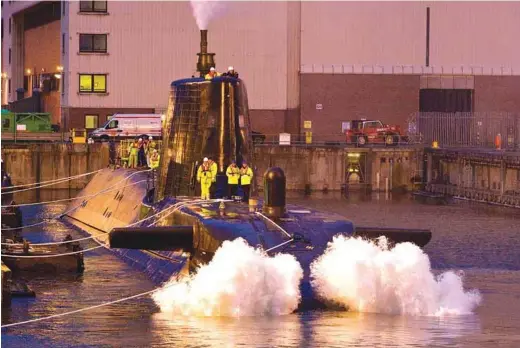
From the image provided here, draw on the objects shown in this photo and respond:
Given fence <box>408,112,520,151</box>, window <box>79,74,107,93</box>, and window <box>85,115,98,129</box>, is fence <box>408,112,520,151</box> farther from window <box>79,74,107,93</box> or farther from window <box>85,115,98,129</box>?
window <box>85,115,98,129</box>

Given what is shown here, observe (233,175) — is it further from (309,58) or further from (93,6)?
(309,58)

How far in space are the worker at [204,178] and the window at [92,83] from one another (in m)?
50.3

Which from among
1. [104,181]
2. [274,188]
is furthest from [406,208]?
[274,188]

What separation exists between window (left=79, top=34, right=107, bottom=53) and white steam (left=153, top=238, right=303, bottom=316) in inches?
2244

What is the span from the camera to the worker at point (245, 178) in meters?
30.9

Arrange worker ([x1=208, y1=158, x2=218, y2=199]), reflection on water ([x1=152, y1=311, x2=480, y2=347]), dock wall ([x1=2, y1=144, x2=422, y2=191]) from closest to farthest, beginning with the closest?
reflection on water ([x1=152, y1=311, x2=480, y2=347]) < worker ([x1=208, y1=158, x2=218, y2=199]) < dock wall ([x1=2, y1=144, x2=422, y2=191])

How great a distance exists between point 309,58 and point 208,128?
5120cm

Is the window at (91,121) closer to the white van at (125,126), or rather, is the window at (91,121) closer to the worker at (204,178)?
the white van at (125,126)

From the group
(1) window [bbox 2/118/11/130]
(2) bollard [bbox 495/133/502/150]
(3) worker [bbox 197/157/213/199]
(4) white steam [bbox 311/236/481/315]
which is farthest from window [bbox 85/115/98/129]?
(4) white steam [bbox 311/236/481/315]

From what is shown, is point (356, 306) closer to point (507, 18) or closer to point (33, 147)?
point (33, 147)

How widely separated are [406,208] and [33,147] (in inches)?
876

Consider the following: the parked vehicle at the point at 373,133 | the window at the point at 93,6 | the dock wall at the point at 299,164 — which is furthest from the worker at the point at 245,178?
the window at the point at 93,6

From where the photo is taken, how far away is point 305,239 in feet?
82.7

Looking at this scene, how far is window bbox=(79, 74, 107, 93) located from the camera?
81.0 meters
